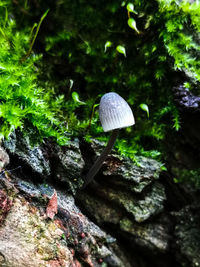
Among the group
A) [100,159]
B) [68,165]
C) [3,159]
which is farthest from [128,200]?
[3,159]

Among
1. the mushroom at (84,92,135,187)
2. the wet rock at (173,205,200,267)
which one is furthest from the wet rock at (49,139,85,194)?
the wet rock at (173,205,200,267)

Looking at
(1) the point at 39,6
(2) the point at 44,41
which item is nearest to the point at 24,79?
(2) the point at 44,41

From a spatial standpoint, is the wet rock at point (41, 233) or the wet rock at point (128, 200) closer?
the wet rock at point (41, 233)

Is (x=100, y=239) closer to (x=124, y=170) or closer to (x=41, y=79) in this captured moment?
(x=124, y=170)

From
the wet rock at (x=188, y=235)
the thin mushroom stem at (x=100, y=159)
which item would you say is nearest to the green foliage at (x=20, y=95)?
the thin mushroom stem at (x=100, y=159)

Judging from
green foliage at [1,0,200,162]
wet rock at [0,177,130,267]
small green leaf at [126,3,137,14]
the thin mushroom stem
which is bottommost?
wet rock at [0,177,130,267]

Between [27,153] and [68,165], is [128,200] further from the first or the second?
[27,153]

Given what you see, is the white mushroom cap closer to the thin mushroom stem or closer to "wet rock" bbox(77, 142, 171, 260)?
the thin mushroom stem

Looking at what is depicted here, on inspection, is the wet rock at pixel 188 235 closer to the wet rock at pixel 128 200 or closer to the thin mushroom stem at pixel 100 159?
the wet rock at pixel 128 200
